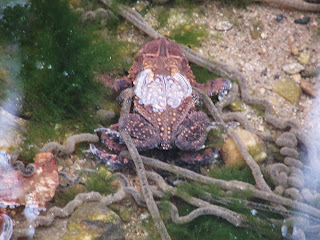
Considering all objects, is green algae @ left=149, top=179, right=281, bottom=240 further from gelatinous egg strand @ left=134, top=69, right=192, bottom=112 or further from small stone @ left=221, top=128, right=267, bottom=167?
gelatinous egg strand @ left=134, top=69, right=192, bottom=112

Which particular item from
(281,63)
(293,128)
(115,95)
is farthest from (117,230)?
(281,63)

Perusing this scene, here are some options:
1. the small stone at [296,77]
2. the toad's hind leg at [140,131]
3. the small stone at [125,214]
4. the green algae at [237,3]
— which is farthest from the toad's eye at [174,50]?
the small stone at [125,214]

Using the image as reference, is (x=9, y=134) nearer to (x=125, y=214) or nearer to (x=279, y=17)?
(x=125, y=214)

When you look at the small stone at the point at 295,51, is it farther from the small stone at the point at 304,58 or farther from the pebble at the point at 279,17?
the pebble at the point at 279,17

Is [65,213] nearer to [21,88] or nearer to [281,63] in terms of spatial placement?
[21,88]

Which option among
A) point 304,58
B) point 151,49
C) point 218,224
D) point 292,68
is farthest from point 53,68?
point 304,58

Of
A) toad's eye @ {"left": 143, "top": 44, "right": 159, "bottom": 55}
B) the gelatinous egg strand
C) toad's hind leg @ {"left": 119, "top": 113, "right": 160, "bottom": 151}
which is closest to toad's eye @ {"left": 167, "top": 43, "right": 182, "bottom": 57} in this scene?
toad's eye @ {"left": 143, "top": 44, "right": 159, "bottom": 55}

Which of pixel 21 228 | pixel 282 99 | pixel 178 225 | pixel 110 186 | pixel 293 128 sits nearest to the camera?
pixel 21 228
